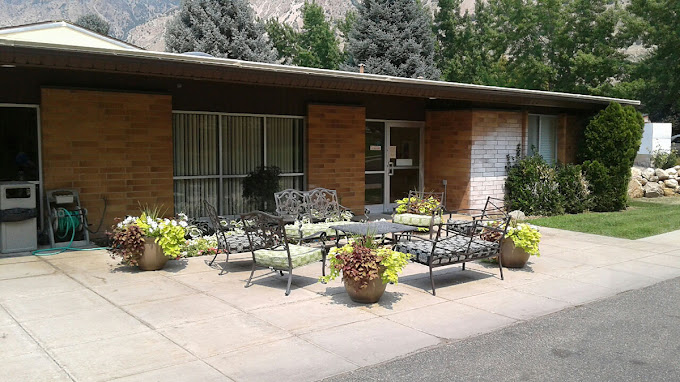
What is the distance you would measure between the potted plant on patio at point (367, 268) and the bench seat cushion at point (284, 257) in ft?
2.11

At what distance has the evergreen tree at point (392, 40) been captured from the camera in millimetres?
31219

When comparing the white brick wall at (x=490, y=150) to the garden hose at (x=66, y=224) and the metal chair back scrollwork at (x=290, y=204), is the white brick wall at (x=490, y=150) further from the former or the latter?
the garden hose at (x=66, y=224)

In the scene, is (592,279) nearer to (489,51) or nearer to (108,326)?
(108,326)

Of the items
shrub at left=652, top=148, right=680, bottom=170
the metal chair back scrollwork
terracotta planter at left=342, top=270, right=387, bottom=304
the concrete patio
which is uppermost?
shrub at left=652, top=148, right=680, bottom=170

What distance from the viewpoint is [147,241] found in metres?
7.67

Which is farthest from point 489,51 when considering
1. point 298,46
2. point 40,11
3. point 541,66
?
point 40,11

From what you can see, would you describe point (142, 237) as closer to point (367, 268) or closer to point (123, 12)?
point (367, 268)

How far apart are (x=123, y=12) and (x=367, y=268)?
458 ft

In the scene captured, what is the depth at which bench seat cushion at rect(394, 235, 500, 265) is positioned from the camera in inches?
278

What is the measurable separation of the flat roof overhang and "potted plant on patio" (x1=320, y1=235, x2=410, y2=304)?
3.62 m

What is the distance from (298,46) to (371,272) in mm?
33022

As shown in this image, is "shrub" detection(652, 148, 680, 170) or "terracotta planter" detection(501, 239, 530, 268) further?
"shrub" detection(652, 148, 680, 170)

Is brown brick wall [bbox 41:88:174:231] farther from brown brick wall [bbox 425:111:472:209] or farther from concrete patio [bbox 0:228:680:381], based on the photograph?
brown brick wall [bbox 425:111:472:209]

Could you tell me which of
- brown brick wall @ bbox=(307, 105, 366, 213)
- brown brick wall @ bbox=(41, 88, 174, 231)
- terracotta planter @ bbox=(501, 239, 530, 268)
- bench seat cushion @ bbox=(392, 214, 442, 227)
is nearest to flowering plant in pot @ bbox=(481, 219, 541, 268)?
terracotta planter @ bbox=(501, 239, 530, 268)
